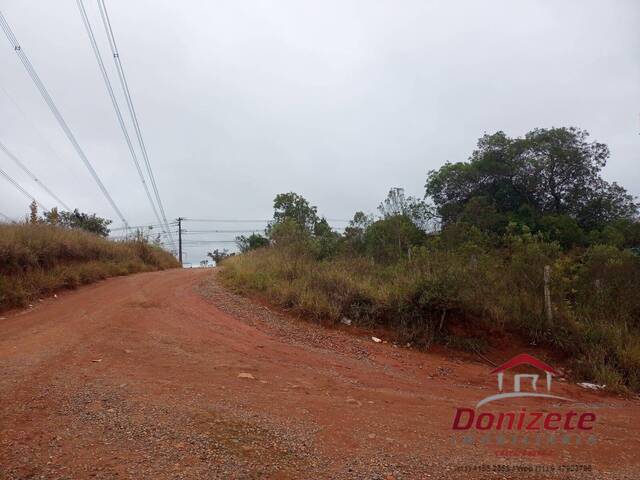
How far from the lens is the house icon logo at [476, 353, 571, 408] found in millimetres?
6039

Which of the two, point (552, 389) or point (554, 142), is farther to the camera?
point (554, 142)

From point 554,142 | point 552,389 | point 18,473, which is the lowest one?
point 552,389

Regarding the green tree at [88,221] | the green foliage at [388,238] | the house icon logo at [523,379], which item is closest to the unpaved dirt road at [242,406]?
the house icon logo at [523,379]

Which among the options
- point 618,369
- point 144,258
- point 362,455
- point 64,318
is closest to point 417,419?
point 362,455

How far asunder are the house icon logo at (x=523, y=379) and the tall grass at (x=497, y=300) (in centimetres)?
53

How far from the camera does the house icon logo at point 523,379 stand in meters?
6.04

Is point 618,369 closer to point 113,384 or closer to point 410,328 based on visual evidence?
point 410,328

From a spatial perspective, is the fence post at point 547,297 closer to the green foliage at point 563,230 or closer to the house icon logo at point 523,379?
the house icon logo at point 523,379

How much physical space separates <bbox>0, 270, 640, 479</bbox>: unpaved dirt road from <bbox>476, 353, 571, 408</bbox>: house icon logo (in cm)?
21

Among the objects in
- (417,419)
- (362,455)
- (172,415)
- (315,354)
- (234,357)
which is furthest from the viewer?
(315,354)

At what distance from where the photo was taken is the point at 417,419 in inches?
183

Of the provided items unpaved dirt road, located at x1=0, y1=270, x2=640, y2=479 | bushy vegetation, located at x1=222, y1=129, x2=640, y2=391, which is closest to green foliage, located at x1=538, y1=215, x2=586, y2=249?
bushy vegetation, located at x1=222, y1=129, x2=640, y2=391

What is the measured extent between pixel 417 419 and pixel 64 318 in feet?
22.4

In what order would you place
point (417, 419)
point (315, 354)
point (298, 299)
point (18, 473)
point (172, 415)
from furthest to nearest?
point (298, 299) < point (315, 354) < point (417, 419) < point (172, 415) < point (18, 473)
